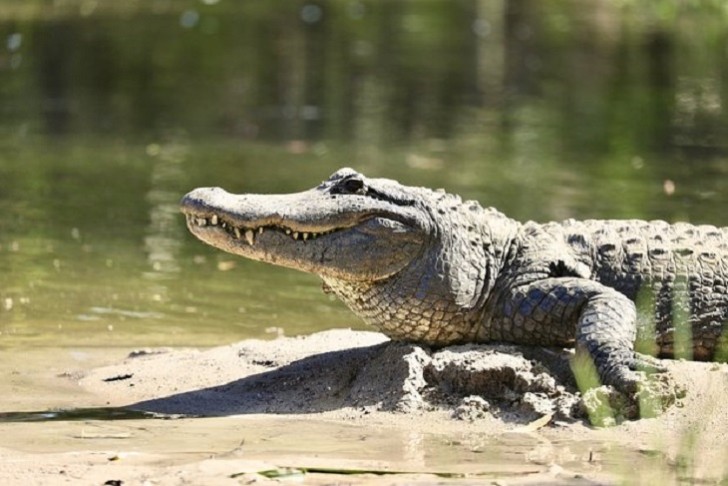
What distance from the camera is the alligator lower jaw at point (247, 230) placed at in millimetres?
6219

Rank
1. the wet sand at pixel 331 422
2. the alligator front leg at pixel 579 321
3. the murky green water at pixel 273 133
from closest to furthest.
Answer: the wet sand at pixel 331 422 → the alligator front leg at pixel 579 321 → the murky green water at pixel 273 133

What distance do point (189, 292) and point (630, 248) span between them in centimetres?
306

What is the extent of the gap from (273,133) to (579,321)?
28.2ft

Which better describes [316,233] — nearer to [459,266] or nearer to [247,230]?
[247,230]

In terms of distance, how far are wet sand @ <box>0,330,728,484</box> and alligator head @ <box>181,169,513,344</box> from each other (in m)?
0.20

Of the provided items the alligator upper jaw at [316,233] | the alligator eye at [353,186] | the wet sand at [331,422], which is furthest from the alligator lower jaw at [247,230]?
the wet sand at [331,422]

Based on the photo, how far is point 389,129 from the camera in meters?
14.7

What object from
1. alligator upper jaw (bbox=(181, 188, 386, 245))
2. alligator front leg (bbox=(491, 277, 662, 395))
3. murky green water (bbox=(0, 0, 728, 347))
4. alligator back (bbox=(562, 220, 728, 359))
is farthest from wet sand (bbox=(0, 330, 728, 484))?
murky green water (bbox=(0, 0, 728, 347))

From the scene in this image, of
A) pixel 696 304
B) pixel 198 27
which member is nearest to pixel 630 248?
pixel 696 304

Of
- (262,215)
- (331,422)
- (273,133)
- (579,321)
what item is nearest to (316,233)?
(262,215)

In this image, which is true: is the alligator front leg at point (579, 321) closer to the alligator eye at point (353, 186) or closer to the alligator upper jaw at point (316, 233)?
the alligator upper jaw at point (316, 233)

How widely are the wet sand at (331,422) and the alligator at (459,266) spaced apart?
0.68ft

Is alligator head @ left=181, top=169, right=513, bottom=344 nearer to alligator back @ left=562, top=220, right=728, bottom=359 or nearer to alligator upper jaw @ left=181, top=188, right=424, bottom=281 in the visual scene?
alligator upper jaw @ left=181, top=188, right=424, bottom=281

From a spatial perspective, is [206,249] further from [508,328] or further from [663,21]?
[663,21]
